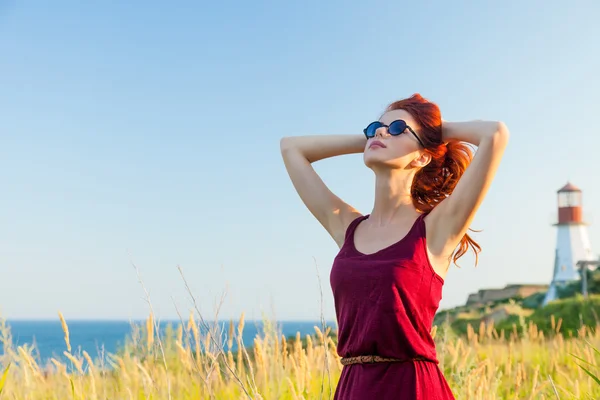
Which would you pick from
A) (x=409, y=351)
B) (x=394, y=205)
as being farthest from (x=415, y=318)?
(x=394, y=205)

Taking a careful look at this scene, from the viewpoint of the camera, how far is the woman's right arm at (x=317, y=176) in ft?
8.72

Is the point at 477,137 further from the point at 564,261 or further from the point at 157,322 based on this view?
the point at 564,261

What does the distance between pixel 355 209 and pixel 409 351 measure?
762 millimetres

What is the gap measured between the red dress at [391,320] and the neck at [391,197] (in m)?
0.22

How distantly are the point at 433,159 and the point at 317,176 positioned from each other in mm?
511

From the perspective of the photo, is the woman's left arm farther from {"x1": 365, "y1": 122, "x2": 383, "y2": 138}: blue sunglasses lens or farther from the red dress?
{"x1": 365, "y1": 122, "x2": 383, "y2": 138}: blue sunglasses lens

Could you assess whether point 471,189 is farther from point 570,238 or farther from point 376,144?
point 570,238

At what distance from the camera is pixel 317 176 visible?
2.75 metres

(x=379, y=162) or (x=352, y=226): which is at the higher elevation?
(x=379, y=162)

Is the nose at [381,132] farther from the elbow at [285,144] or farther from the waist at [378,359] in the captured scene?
the waist at [378,359]

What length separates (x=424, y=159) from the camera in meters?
2.51

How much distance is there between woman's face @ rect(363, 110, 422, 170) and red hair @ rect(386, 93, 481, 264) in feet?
0.15

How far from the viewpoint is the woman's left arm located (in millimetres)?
2195

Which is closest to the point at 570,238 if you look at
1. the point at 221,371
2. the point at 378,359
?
the point at 221,371
